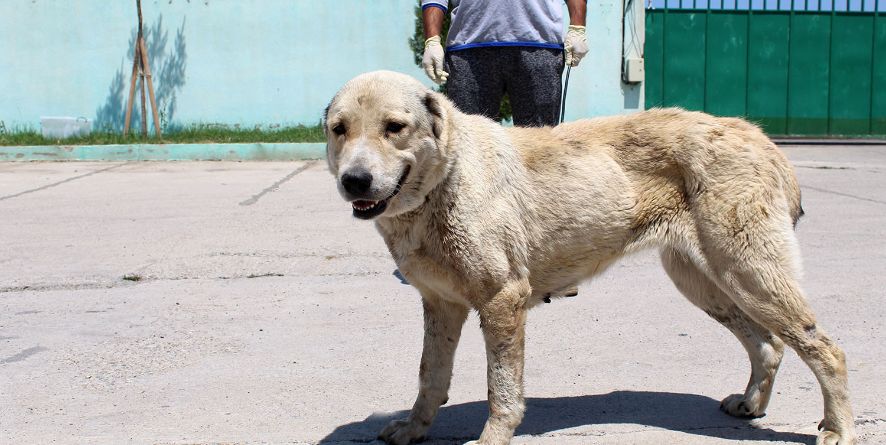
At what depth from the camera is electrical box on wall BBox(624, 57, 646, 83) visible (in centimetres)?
1435

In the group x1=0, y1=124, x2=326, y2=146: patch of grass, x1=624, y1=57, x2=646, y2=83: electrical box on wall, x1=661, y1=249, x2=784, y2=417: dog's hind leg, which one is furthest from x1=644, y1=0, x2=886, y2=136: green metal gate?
x1=661, y1=249, x2=784, y2=417: dog's hind leg

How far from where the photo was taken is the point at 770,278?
3066 millimetres

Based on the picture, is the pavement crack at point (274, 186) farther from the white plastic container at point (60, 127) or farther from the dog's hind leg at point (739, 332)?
the dog's hind leg at point (739, 332)

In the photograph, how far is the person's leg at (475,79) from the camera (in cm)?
460

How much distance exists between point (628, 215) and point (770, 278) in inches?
20.9

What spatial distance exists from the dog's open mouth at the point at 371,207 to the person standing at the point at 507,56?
1.71 metres

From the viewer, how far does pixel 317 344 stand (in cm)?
420

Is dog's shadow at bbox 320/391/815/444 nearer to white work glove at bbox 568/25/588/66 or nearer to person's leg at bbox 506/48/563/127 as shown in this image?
person's leg at bbox 506/48/563/127

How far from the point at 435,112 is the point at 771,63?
13419 millimetres

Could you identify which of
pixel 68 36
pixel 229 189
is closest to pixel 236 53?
pixel 68 36

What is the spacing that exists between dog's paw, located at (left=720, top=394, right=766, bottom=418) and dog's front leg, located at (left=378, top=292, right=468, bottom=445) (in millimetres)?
1061

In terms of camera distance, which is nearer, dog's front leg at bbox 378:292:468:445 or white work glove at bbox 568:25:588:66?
dog's front leg at bbox 378:292:468:445

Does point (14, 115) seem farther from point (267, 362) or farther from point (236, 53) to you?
point (267, 362)

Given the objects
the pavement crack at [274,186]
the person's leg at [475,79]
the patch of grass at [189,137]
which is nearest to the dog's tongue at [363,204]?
the person's leg at [475,79]
